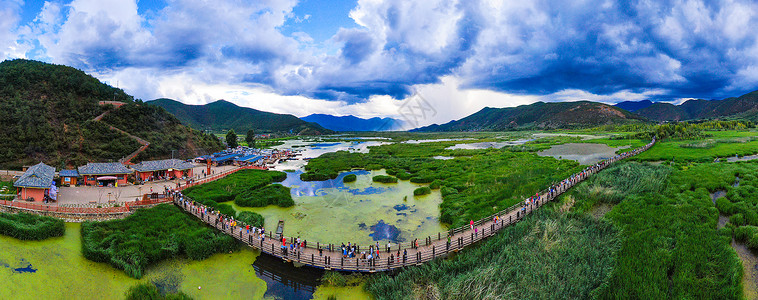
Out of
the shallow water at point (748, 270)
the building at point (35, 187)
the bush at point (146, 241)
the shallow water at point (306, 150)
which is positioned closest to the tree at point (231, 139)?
the shallow water at point (306, 150)

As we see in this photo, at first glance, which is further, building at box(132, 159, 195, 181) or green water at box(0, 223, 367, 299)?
building at box(132, 159, 195, 181)

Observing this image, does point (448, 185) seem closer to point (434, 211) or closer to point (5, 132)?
point (434, 211)

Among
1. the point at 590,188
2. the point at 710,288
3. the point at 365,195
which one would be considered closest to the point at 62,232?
the point at 365,195

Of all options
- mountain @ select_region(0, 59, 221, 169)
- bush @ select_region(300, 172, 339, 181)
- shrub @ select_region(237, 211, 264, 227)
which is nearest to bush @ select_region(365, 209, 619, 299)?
shrub @ select_region(237, 211, 264, 227)

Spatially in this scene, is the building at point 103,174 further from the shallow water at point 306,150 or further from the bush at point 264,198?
the shallow water at point 306,150

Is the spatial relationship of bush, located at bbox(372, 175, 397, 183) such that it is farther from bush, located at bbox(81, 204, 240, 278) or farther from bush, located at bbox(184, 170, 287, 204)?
bush, located at bbox(81, 204, 240, 278)

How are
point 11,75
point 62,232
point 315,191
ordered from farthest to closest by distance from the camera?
point 11,75 → point 315,191 → point 62,232
